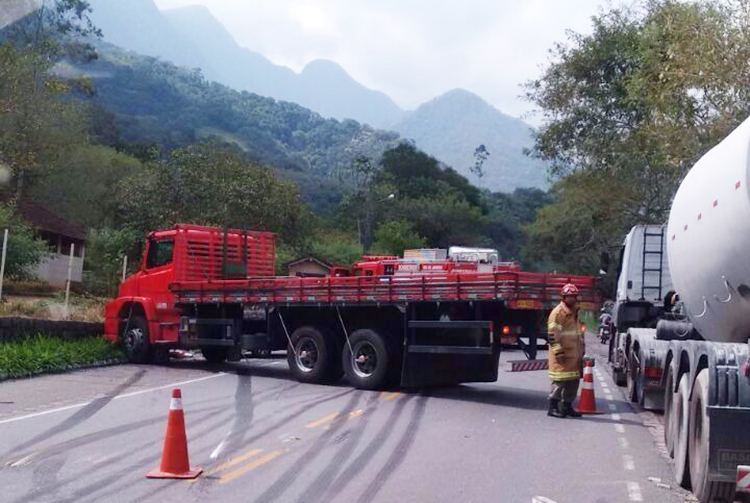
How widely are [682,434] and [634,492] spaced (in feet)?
2.28

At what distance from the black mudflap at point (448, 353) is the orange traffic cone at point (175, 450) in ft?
21.7

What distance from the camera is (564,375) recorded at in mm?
12508

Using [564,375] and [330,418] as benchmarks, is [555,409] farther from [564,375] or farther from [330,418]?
[330,418]

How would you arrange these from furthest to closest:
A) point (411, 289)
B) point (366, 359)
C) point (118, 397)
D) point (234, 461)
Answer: point (366, 359) < point (411, 289) < point (118, 397) < point (234, 461)

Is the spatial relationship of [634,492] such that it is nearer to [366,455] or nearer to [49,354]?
[366,455]

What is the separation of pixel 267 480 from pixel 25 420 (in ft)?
14.9

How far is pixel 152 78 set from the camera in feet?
446

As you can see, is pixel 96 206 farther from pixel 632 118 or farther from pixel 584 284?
pixel 584 284

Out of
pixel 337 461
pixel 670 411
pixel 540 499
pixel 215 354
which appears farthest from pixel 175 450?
pixel 215 354

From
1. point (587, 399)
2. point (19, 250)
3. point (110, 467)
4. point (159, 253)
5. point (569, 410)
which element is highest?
point (19, 250)

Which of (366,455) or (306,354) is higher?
(306,354)

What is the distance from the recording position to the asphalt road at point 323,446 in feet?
26.2

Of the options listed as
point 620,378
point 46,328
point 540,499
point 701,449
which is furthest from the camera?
point 46,328

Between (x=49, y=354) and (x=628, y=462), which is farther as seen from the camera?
(x=49, y=354)
